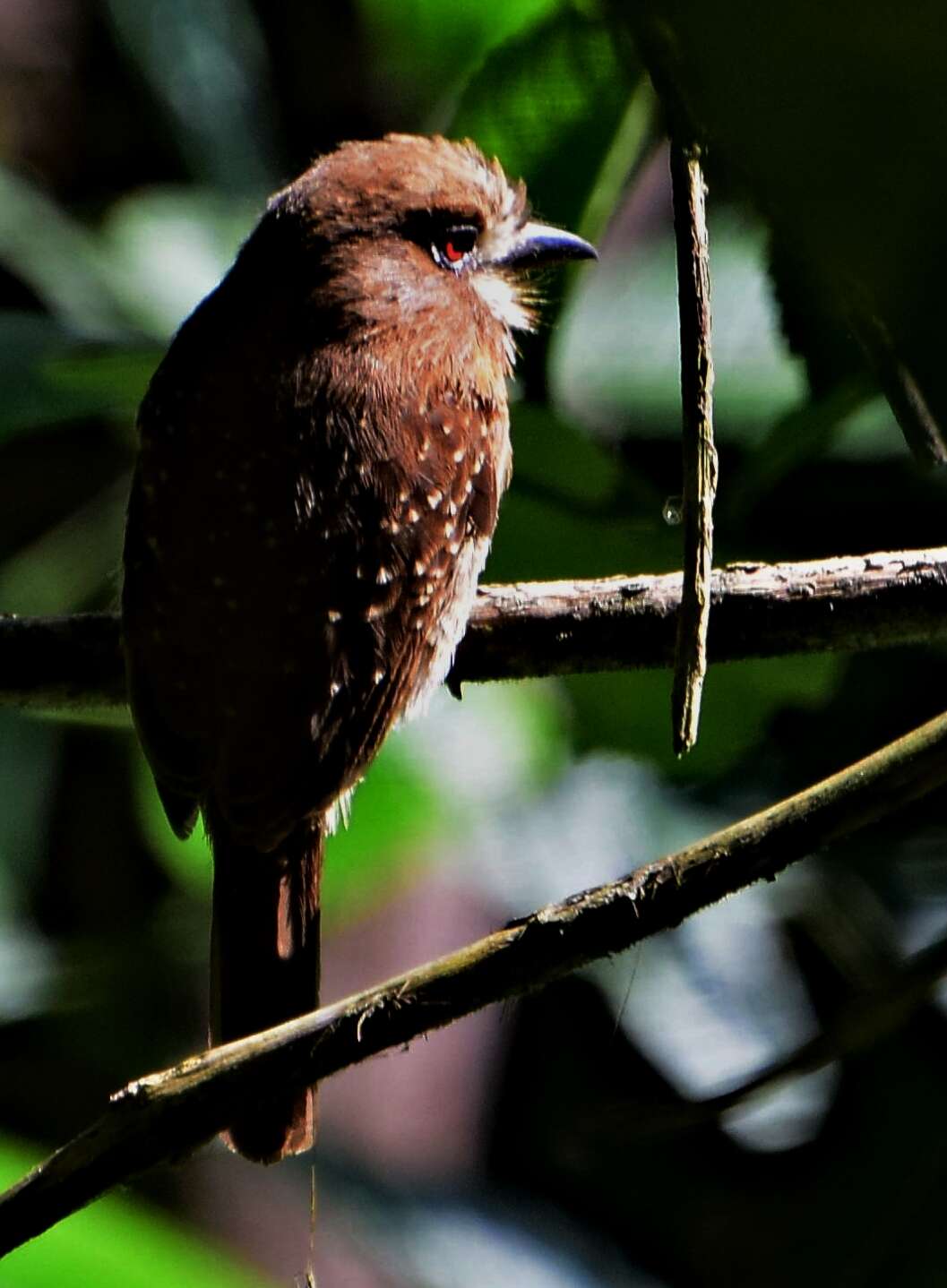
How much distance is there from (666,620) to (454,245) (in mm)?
1037

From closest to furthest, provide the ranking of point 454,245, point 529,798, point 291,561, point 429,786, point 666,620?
point 666,620 → point 291,561 → point 454,245 → point 429,786 → point 529,798

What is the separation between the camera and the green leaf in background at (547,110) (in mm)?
2268

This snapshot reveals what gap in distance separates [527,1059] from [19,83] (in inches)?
139

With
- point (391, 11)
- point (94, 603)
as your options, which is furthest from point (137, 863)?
point (391, 11)

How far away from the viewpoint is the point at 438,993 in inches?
42.6

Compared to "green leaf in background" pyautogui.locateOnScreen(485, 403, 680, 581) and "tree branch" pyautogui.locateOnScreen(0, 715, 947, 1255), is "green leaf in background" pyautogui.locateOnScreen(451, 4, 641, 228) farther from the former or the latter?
"tree branch" pyautogui.locateOnScreen(0, 715, 947, 1255)

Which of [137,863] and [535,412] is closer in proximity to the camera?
[535,412]

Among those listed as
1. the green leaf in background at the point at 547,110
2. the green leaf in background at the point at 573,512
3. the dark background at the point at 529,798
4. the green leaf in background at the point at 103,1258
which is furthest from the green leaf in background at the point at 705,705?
the green leaf in background at the point at 103,1258

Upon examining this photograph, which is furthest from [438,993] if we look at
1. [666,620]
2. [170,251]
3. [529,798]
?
[170,251]

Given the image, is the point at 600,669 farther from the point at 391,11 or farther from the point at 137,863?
the point at 137,863

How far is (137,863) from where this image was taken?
516 centimetres

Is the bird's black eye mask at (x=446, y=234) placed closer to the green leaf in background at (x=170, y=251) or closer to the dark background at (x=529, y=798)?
the dark background at (x=529, y=798)

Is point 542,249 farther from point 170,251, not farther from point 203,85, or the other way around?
point 203,85

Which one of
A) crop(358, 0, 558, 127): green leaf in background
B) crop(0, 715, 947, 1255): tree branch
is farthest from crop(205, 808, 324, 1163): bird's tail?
crop(358, 0, 558, 127): green leaf in background
